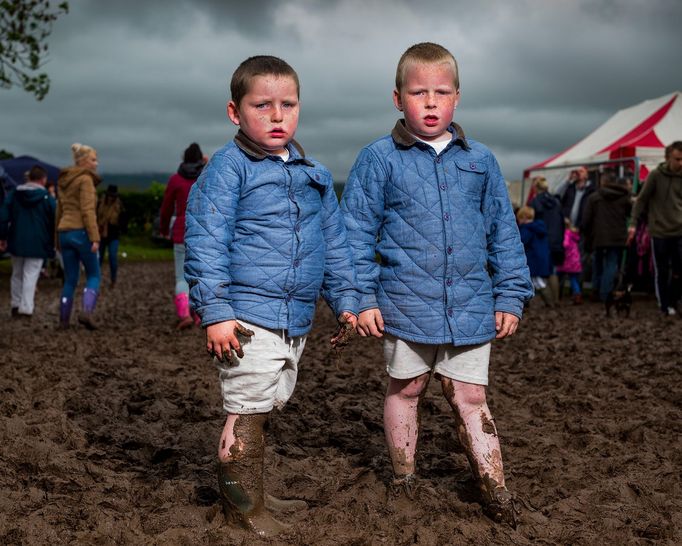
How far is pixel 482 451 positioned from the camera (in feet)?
11.3

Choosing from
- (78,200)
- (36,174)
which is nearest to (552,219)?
(78,200)

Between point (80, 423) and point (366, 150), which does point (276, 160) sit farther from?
point (80, 423)

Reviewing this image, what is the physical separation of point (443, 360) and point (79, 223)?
21.8 ft

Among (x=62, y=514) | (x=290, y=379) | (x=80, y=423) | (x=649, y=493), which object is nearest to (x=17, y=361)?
(x=80, y=423)

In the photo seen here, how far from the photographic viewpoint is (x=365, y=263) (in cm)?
343

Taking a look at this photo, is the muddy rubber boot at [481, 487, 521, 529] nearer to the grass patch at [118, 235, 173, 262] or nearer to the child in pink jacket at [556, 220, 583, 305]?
the child in pink jacket at [556, 220, 583, 305]

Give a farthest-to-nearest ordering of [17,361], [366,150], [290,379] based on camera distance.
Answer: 1. [17,361]
2. [366,150]
3. [290,379]

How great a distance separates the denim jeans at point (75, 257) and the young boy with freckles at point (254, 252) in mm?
6560

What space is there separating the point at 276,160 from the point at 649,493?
2257 millimetres

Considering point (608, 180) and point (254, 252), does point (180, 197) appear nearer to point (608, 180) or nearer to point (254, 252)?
point (254, 252)

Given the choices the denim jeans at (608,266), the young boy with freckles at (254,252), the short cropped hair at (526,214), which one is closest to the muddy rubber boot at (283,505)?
the young boy with freckles at (254,252)

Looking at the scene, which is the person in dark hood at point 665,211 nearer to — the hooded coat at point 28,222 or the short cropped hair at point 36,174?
the hooded coat at point 28,222

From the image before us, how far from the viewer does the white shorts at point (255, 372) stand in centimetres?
307

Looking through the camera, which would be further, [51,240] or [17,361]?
[51,240]
